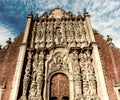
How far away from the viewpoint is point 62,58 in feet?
44.8

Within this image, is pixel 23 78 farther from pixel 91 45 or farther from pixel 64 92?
pixel 91 45

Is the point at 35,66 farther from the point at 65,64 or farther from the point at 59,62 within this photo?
the point at 65,64

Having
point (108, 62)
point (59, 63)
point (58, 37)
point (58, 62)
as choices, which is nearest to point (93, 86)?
point (108, 62)

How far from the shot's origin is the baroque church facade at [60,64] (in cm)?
1162

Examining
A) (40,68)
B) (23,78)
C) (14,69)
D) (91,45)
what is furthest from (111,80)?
(14,69)

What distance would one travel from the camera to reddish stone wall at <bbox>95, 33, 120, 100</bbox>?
11.6m

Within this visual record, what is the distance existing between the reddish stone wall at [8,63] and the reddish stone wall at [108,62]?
6.52 metres

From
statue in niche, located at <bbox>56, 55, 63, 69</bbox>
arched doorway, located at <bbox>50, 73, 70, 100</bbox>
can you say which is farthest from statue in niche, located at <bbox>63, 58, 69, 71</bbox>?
arched doorway, located at <bbox>50, 73, 70, 100</bbox>

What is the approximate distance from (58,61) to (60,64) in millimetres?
335

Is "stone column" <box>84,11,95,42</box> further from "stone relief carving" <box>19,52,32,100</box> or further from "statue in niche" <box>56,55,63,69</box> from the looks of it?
"stone relief carving" <box>19,52,32,100</box>

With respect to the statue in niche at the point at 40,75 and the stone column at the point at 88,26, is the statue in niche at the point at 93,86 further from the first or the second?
the stone column at the point at 88,26

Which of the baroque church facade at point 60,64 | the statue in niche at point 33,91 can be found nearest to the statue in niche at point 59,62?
the baroque church facade at point 60,64

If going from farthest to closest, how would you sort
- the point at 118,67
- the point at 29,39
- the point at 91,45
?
1. the point at 29,39
2. the point at 91,45
3. the point at 118,67

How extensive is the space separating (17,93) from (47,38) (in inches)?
219
